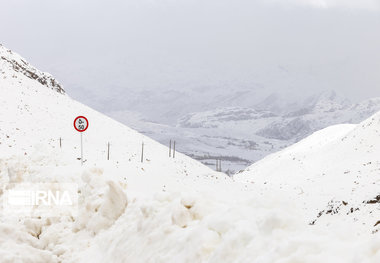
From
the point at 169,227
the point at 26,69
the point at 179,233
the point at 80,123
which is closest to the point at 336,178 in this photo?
the point at 80,123

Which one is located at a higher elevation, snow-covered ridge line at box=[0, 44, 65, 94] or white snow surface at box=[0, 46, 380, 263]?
snow-covered ridge line at box=[0, 44, 65, 94]

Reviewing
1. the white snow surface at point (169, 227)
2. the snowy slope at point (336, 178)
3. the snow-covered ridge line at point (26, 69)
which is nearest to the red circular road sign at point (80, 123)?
the white snow surface at point (169, 227)

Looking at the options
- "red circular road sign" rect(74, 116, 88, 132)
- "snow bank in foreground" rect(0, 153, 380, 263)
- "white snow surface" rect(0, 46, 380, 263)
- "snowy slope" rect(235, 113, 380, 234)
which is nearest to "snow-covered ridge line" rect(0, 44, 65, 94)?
"snowy slope" rect(235, 113, 380, 234)

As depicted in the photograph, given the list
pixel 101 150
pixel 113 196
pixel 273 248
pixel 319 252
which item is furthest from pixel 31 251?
pixel 101 150

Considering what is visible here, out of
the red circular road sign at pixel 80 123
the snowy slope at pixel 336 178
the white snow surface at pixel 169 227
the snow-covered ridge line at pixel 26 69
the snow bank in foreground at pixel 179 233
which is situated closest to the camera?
the snow bank in foreground at pixel 179 233

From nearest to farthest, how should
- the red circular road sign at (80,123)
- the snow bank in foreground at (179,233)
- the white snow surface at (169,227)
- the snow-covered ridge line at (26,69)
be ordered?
the snow bank in foreground at (179,233) < the white snow surface at (169,227) < the red circular road sign at (80,123) < the snow-covered ridge line at (26,69)

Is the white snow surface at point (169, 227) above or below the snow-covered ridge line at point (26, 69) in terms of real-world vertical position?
below

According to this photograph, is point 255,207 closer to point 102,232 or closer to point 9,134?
point 102,232

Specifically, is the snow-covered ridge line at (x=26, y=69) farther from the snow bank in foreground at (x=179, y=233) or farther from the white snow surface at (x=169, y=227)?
the snow bank in foreground at (x=179, y=233)

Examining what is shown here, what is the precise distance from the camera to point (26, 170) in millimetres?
18109

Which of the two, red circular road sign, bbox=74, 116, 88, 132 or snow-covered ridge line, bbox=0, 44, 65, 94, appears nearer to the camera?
red circular road sign, bbox=74, 116, 88, 132

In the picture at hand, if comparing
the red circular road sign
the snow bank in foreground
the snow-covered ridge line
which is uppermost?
the snow-covered ridge line

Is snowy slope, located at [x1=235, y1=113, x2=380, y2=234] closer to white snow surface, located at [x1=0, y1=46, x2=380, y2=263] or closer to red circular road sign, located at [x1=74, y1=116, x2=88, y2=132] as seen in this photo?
white snow surface, located at [x1=0, y1=46, x2=380, y2=263]

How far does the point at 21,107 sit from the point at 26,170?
27.9 m
